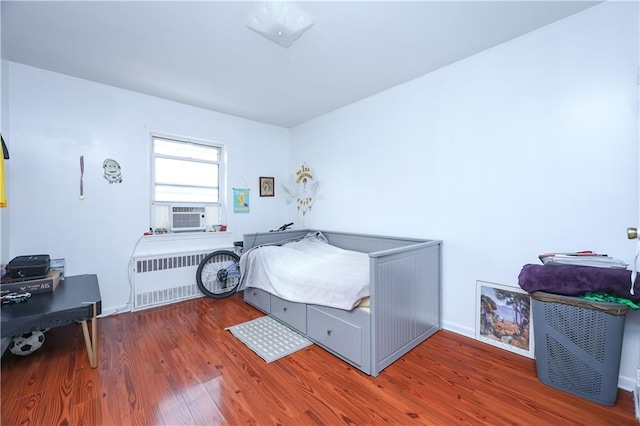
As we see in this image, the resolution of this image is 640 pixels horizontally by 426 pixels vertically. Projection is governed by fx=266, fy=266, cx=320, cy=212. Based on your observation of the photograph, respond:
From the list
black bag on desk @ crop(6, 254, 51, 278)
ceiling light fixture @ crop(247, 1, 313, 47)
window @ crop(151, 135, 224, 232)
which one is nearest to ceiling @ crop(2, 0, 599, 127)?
ceiling light fixture @ crop(247, 1, 313, 47)

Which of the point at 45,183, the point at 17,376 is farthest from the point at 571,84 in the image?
the point at 45,183

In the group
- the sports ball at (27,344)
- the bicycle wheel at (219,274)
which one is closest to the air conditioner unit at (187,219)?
the bicycle wheel at (219,274)

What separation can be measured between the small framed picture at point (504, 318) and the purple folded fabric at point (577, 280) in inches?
18.2

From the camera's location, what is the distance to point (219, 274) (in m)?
3.54

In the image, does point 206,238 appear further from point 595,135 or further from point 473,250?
point 595,135

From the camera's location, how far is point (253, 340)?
2344mm

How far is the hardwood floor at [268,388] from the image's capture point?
4.92ft

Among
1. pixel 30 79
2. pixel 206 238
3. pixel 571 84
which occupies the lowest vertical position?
pixel 206 238

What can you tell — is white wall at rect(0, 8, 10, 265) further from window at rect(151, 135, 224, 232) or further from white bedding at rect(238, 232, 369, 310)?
white bedding at rect(238, 232, 369, 310)

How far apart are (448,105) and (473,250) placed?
137 cm

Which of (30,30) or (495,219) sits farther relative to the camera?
(495,219)

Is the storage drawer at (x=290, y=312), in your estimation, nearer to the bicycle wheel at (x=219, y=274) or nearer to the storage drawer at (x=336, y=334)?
the storage drawer at (x=336, y=334)

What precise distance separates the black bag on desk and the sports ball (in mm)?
482

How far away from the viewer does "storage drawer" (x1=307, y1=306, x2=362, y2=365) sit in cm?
195
